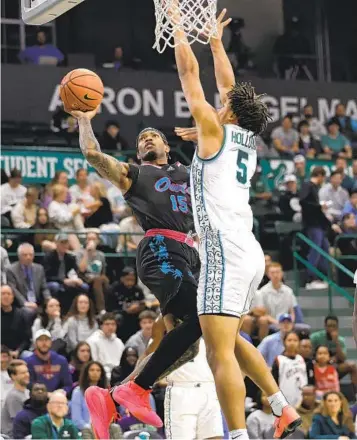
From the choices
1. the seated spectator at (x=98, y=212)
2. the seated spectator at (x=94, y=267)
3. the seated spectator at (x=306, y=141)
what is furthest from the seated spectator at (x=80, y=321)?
the seated spectator at (x=306, y=141)

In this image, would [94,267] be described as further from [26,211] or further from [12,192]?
[12,192]

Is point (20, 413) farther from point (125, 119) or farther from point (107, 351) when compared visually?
point (125, 119)

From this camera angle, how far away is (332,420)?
555 inches

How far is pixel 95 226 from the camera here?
723 inches

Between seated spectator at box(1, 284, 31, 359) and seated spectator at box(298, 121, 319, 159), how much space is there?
8.38 meters

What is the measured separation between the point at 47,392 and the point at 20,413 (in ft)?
2.22

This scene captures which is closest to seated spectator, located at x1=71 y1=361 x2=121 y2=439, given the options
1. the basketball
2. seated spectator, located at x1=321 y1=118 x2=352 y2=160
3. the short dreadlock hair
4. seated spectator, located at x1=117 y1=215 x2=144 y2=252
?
seated spectator, located at x1=117 y1=215 x2=144 y2=252

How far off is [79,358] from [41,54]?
8.59 meters

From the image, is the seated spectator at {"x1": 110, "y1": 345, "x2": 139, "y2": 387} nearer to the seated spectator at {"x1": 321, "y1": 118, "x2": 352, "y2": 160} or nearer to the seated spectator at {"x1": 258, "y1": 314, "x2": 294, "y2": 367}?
the seated spectator at {"x1": 258, "y1": 314, "x2": 294, "y2": 367}

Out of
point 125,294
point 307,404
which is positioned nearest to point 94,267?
point 125,294

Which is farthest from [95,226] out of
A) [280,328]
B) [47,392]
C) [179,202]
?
[179,202]

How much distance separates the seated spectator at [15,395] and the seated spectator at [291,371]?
3066 mm

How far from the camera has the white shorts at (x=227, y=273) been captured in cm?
819

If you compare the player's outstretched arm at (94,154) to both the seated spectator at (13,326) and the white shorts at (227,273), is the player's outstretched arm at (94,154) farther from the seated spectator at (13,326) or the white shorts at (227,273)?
the seated spectator at (13,326)
